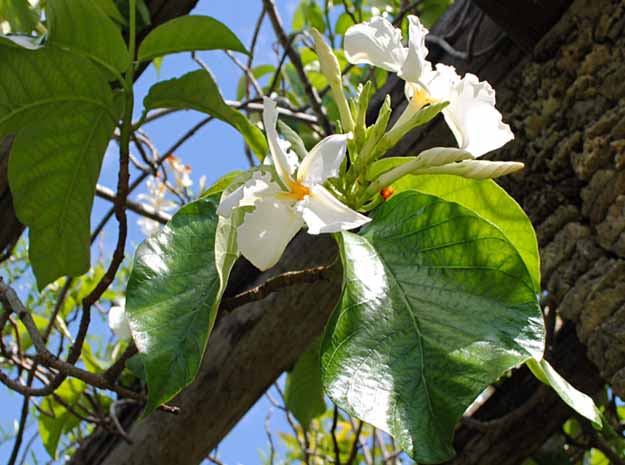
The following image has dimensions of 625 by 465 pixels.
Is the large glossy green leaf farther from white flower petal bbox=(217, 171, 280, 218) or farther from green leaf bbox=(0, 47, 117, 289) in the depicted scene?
green leaf bbox=(0, 47, 117, 289)

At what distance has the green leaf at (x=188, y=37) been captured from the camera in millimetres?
954

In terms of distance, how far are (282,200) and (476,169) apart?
0.21 metres

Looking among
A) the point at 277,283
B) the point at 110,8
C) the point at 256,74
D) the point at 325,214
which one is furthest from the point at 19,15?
the point at 256,74

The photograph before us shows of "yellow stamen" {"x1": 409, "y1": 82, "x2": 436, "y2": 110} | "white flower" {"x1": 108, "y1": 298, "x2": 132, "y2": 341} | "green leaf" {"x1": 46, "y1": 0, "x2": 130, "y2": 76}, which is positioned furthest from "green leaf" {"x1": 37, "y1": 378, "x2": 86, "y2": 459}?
"yellow stamen" {"x1": 409, "y1": 82, "x2": 436, "y2": 110}

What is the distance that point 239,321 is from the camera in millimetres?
1287

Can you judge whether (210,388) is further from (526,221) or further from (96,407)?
(526,221)

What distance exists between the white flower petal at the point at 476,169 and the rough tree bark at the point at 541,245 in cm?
42

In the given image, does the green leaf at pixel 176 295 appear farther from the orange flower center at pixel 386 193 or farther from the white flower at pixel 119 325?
the white flower at pixel 119 325

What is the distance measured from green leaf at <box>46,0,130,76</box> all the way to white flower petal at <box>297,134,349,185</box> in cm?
40

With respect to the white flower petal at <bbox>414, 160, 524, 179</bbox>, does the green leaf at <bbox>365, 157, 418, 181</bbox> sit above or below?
above

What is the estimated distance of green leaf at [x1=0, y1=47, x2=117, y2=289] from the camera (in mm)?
907

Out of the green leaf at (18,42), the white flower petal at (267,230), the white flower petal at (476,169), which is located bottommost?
the white flower petal at (476,169)

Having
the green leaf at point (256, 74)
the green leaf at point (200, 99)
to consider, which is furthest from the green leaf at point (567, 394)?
the green leaf at point (256, 74)

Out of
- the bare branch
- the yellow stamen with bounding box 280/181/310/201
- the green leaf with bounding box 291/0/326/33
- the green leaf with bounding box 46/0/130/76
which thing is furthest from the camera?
the green leaf with bounding box 291/0/326/33
